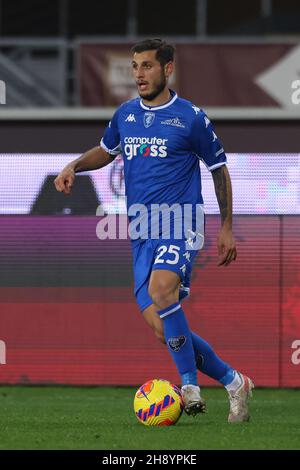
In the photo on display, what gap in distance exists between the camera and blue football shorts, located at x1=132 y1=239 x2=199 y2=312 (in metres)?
8.35

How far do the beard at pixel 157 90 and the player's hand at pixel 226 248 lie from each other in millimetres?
873

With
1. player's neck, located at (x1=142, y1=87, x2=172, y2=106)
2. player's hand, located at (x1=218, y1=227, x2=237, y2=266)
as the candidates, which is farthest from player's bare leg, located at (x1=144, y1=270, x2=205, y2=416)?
player's neck, located at (x1=142, y1=87, x2=172, y2=106)

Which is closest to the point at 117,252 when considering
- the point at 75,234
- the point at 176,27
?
the point at 75,234

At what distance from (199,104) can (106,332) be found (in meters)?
6.24

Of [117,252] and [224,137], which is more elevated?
[224,137]

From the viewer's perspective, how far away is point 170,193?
8445mm

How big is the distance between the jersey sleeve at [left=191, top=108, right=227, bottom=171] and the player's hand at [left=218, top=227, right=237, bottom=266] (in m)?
0.41

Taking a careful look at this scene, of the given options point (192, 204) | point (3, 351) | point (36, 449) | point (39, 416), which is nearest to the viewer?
point (36, 449)

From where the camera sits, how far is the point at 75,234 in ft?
39.9

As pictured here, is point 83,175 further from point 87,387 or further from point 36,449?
point 36,449

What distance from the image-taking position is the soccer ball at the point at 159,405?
27.3 ft

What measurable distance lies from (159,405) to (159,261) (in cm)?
81

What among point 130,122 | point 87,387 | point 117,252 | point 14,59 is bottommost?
point 87,387

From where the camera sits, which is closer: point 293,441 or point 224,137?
point 293,441
